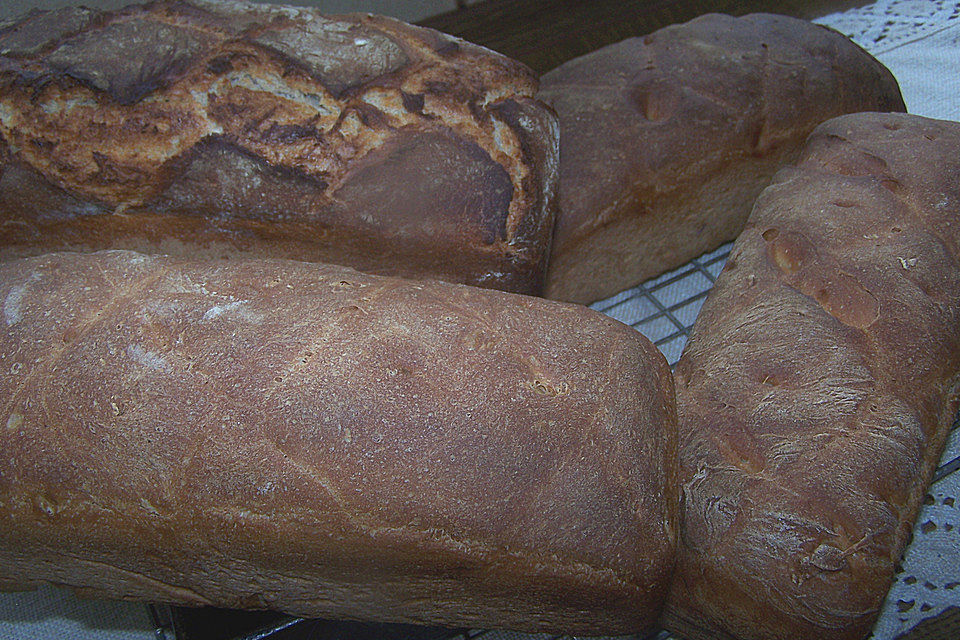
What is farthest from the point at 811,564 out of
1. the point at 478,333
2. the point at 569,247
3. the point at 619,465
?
the point at 569,247

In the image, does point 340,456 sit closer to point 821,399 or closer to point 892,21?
point 821,399

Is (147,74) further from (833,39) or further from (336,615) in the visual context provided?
(833,39)

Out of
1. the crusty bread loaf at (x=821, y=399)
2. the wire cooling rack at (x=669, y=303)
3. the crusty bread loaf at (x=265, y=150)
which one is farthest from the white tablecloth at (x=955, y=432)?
the crusty bread loaf at (x=265, y=150)

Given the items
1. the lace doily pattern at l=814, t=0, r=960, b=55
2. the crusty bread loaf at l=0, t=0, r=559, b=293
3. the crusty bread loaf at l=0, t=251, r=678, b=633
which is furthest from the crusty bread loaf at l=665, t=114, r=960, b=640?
the lace doily pattern at l=814, t=0, r=960, b=55

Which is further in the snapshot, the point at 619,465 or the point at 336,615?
the point at 336,615

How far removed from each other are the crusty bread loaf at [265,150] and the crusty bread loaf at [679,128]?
28cm

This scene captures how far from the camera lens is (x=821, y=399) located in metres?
1.15

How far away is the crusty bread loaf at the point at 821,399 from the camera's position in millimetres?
1045

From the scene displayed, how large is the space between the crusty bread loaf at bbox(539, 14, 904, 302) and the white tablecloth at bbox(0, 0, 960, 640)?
0.08 meters

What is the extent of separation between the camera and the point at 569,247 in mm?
1676

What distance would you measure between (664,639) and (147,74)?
1.37 meters

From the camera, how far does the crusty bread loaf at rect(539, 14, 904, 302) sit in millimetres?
1689

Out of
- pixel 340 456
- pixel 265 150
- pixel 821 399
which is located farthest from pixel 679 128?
pixel 340 456

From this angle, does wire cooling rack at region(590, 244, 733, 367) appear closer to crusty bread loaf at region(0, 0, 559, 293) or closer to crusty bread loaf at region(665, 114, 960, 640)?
crusty bread loaf at region(665, 114, 960, 640)
